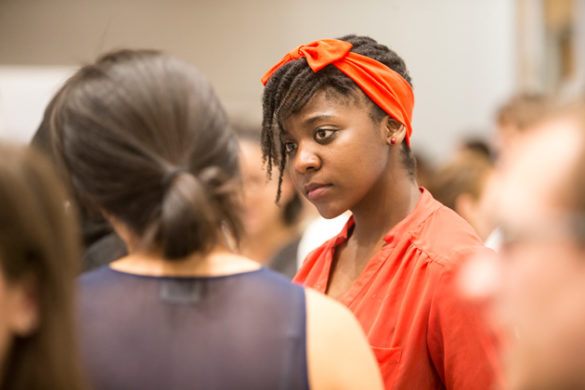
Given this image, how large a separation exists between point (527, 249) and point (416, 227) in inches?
27.5

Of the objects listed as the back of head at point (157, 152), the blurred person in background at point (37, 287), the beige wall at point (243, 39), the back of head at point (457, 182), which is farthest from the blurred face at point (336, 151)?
the beige wall at point (243, 39)

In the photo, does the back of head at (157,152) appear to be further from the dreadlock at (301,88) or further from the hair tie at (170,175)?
the dreadlock at (301,88)

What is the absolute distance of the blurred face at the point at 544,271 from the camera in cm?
90

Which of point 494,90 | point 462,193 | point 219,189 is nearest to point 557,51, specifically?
point 494,90

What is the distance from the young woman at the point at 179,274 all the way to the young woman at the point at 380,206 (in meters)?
0.36

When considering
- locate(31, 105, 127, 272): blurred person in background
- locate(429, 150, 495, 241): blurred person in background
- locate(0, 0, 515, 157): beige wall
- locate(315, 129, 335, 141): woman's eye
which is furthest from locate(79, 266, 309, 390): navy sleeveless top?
locate(0, 0, 515, 157): beige wall

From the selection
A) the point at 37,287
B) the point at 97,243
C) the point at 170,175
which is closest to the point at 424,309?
the point at 170,175

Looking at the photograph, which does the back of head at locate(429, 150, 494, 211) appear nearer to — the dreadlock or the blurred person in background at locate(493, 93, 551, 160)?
the blurred person in background at locate(493, 93, 551, 160)

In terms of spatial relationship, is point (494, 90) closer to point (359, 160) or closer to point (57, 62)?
point (57, 62)

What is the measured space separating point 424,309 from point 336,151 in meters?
0.39

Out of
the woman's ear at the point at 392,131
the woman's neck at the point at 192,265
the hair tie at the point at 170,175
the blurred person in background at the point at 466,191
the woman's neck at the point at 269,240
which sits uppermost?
the hair tie at the point at 170,175

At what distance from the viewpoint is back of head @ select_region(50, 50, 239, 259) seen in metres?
1.11

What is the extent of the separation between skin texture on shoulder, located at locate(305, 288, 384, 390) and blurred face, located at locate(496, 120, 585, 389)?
25 cm

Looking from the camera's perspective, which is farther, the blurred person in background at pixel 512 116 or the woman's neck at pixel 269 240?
the woman's neck at pixel 269 240
